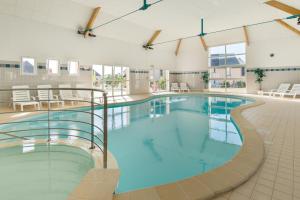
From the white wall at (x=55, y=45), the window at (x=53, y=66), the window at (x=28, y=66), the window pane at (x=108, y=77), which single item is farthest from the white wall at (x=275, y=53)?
the window at (x=28, y=66)

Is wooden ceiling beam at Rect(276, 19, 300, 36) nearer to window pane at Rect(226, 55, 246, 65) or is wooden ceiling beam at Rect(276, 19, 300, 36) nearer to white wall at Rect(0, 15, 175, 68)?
window pane at Rect(226, 55, 246, 65)

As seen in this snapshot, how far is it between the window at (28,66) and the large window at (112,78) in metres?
2.76

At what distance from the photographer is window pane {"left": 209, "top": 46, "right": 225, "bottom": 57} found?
44.0ft

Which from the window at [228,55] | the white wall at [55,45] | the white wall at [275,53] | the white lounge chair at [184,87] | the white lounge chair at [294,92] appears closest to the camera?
the white wall at [55,45]

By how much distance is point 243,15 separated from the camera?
28.9 ft

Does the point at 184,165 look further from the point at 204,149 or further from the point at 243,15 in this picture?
the point at 243,15

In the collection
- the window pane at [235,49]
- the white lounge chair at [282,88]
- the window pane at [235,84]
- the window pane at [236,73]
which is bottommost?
the white lounge chair at [282,88]

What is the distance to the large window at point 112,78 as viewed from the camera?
1003 centimetres

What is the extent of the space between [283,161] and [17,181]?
3.18 meters

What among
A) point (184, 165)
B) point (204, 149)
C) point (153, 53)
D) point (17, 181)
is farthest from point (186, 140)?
point (153, 53)

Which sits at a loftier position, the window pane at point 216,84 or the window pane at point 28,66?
the window pane at point 28,66

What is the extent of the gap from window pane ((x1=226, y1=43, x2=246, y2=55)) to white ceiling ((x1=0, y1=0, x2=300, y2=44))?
6.47 ft

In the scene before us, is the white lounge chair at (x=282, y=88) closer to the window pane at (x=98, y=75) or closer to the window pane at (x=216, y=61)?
the window pane at (x=216, y=61)

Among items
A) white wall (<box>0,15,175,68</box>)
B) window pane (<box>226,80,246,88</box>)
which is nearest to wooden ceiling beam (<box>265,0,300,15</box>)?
window pane (<box>226,80,246,88</box>)
